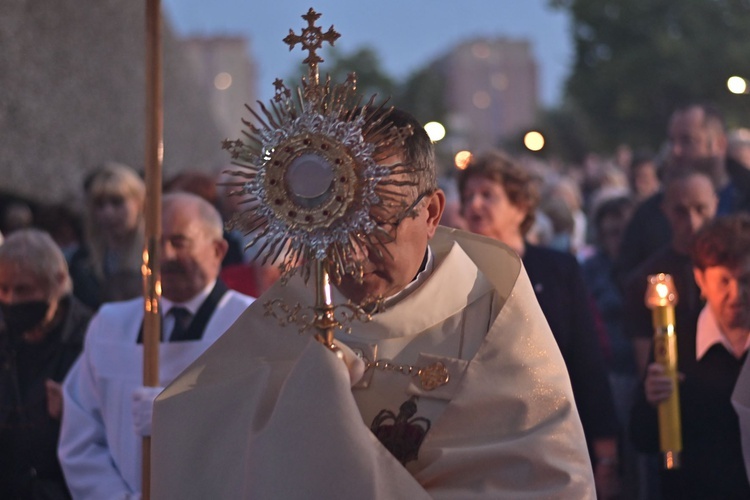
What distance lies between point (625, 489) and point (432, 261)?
13.9ft

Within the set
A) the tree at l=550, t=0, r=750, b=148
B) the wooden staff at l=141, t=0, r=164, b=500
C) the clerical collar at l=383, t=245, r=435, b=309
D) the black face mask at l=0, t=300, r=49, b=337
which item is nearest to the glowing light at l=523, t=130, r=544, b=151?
the black face mask at l=0, t=300, r=49, b=337

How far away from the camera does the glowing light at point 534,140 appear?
9694mm

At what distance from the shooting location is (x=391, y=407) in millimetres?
3104

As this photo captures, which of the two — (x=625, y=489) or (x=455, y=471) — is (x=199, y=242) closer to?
(x=455, y=471)

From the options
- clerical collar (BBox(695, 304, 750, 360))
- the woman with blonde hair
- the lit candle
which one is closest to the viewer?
the lit candle

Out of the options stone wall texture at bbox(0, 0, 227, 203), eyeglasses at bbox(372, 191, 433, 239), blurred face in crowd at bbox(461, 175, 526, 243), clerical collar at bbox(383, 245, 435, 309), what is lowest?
clerical collar at bbox(383, 245, 435, 309)

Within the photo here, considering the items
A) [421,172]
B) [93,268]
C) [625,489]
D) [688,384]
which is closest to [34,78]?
[93,268]

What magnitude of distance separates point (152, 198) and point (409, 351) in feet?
5.15

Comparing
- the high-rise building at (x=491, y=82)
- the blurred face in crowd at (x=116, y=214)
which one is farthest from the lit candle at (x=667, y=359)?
the high-rise building at (x=491, y=82)

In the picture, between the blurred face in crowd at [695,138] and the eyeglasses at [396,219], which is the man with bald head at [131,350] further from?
the blurred face in crowd at [695,138]

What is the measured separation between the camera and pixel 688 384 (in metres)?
5.00

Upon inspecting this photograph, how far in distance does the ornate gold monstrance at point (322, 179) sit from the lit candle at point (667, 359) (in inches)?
79.4

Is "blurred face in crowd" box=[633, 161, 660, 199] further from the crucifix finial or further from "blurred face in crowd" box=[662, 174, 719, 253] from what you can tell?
the crucifix finial

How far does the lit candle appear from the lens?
473 centimetres
